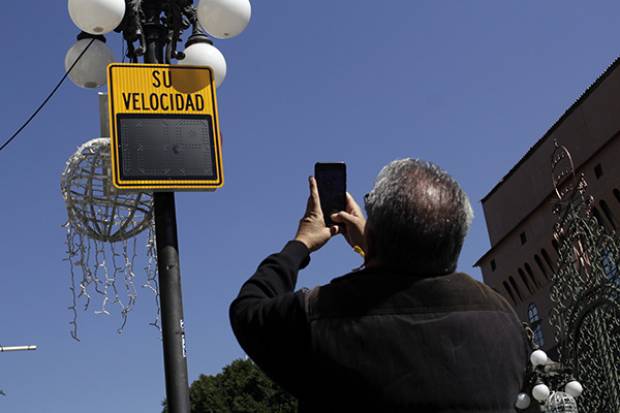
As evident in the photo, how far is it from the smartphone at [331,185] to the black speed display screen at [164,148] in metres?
3.39

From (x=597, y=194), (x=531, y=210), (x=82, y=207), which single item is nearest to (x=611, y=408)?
(x=82, y=207)

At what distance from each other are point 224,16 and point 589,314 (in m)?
9.51

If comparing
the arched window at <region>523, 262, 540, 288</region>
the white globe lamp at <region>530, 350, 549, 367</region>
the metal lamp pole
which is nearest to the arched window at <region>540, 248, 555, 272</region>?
the arched window at <region>523, 262, 540, 288</region>

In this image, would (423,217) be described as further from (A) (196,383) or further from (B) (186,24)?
(A) (196,383)

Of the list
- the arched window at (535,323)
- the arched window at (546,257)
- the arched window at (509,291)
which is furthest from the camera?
the arched window at (509,291)

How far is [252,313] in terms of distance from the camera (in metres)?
2.19

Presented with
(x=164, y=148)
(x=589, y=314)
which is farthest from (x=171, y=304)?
(x=589, y=314)

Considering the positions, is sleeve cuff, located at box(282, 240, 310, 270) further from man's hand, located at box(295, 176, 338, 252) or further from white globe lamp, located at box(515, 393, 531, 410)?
white globe lamp, located at box(515, 393, 531, 410)

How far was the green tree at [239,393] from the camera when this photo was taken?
41.1 meters

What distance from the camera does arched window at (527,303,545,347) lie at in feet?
146

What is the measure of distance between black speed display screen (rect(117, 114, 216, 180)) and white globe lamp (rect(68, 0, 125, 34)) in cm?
73

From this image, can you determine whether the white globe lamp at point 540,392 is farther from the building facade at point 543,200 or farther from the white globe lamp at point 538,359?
the building facade at point 543,200

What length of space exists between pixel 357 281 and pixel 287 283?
0.25 meters

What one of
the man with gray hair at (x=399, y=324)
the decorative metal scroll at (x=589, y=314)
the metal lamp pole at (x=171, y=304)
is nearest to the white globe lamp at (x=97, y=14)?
the metal lamp pole at (x=171, y=304)
